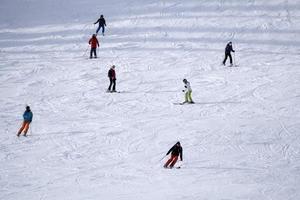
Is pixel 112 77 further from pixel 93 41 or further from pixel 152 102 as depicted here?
pixel 93 41

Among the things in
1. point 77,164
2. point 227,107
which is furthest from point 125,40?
point 77,164

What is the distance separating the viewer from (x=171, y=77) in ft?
74.1

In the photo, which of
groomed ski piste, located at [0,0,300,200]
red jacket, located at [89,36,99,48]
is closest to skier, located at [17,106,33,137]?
groomed ski piste, located at [0,0,300,200]

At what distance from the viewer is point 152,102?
1995cm

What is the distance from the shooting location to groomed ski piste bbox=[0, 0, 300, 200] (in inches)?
537

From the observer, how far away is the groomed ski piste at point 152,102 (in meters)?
13.6

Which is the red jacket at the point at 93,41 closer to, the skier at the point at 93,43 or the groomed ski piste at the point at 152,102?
the skier at the point at 93,43

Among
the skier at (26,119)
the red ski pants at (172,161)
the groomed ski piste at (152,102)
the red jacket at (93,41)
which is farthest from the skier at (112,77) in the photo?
the red ski pants at (172,161)

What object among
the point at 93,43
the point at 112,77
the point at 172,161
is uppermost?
the point at 93,43

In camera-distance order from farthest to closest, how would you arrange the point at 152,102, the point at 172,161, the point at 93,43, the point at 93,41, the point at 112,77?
the point at 93,43, the point at 93,41, the point at 112,77, the point at 152,102, the point at 172,161

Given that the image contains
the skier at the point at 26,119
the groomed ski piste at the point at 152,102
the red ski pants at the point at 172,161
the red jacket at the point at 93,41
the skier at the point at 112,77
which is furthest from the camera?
the red jacket at the point at 93,41

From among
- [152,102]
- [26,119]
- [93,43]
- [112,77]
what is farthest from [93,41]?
[26,119]

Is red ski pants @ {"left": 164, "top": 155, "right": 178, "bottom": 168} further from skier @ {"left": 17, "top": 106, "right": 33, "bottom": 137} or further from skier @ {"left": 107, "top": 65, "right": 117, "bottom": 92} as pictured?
skier @ {"left": 107, "top": 65, "right": 117, "bottom": 92}

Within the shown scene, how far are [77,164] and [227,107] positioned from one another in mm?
6837
